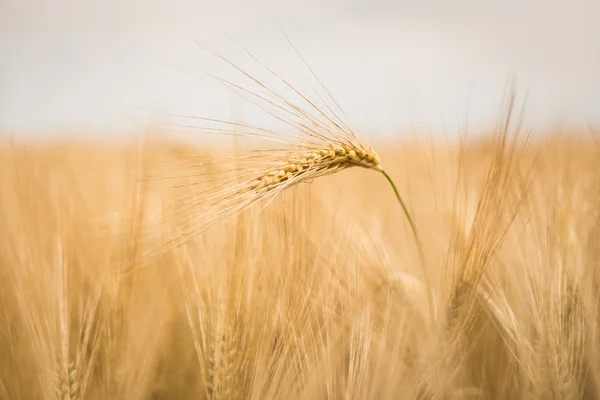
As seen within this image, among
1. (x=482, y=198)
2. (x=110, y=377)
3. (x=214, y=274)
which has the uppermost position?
(x=482, y=198)

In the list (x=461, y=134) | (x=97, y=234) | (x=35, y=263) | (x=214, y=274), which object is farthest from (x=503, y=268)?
(x=35, y=263)

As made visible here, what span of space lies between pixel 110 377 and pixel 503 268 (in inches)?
41.4

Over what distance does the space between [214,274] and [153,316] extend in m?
0.28

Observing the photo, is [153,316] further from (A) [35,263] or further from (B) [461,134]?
(B) [461,134]

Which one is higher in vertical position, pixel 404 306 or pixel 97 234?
pixel 97 234

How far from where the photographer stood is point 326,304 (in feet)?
2.77

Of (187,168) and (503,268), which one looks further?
(503,268)

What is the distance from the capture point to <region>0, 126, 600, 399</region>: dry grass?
790 mm

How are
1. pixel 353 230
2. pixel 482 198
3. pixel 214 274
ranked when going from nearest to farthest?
pixel 482 198 < pixel 214 274 < pixel 353 230

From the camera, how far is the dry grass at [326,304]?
0.79m

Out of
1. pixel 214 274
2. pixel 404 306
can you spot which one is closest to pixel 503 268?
pixel 404 306

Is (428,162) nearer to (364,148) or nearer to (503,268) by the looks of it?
(364,148)

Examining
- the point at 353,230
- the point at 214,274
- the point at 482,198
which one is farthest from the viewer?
the point at 353,230

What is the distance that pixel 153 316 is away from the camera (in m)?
1.06
